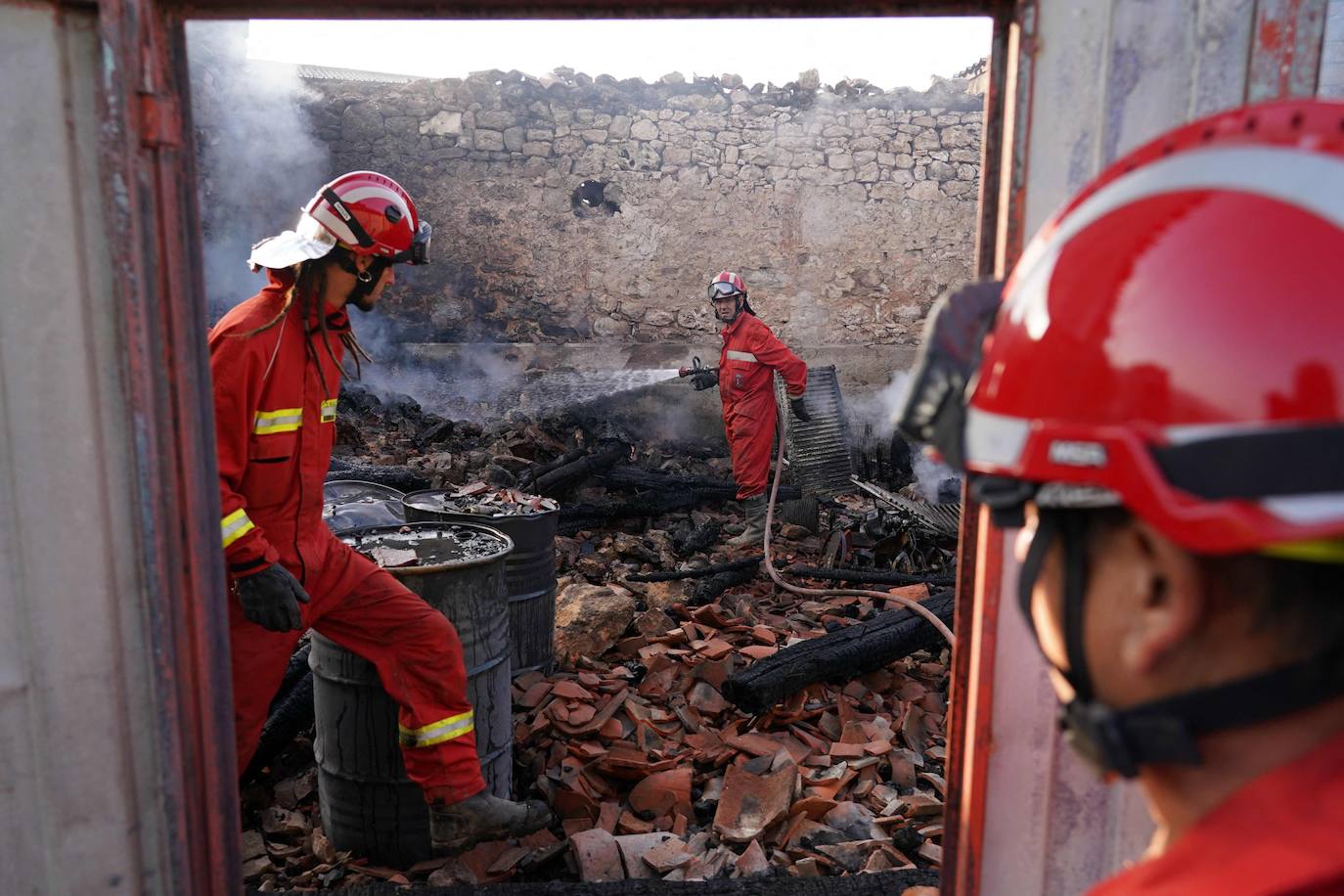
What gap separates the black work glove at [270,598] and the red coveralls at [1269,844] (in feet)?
8.97

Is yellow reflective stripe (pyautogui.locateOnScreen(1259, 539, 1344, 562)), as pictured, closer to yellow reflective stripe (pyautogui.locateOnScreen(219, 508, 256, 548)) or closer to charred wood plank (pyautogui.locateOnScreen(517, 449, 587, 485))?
yellow reflective stripe (pyautogui.locateOnScreen(219, 508, 256, 548))

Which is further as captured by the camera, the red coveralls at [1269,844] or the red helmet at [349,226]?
the red helmet at [349,226]

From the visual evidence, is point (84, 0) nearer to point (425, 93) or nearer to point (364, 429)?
point (364, 429)

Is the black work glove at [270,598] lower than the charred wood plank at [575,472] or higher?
higher

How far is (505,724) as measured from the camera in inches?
155

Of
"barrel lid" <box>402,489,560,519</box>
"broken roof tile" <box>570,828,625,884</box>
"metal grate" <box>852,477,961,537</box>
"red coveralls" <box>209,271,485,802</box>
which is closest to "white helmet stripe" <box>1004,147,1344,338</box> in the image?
"red coveralls" <box>209,271,485,802</box>

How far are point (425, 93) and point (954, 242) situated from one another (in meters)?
7.72

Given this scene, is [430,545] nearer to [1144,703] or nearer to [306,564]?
[306,564]

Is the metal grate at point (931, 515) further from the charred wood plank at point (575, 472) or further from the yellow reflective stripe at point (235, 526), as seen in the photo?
the yellow reflective stripe at point (235, 526)

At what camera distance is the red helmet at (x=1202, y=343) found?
2.56 ft

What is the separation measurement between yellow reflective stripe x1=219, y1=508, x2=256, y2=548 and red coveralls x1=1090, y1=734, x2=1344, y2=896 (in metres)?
2.77

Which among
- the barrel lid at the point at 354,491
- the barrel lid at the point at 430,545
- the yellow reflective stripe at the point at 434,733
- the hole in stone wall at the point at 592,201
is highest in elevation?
the hole in stone wall at the point at 592,201

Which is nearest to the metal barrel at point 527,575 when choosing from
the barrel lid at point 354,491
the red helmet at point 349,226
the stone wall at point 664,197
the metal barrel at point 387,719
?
the barrel lid at point 354,491

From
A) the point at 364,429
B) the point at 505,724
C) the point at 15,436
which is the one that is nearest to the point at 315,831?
the point at 505,724
